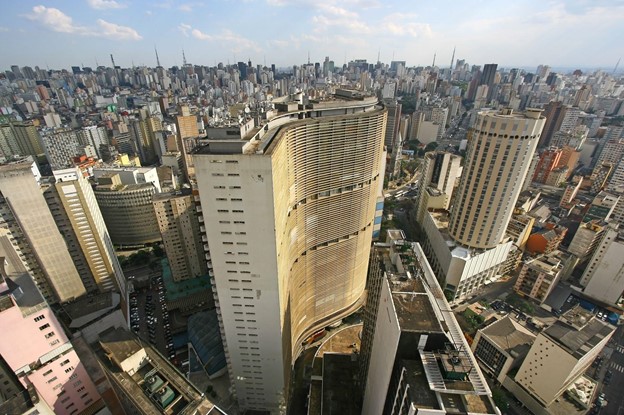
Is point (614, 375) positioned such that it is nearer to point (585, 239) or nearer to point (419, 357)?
point (585, 239)

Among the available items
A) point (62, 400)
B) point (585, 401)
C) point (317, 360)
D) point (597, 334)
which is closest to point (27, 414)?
point (62, 400)

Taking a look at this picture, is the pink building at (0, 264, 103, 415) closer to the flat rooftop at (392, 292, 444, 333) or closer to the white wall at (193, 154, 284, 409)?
the white wall at (193, 154, 284, 409)

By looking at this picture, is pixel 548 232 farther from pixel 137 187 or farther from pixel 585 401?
pixel 137 187

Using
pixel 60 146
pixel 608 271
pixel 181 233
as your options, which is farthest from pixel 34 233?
pixel 608 271

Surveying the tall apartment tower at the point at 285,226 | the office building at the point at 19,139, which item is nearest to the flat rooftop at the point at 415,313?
the tall apartment tower at the point at 285,226

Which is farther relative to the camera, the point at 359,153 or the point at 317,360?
the point at 317,360

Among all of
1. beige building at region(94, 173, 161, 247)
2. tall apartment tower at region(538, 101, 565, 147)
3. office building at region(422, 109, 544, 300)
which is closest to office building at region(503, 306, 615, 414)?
office building at region(422, 109, 544, 300)

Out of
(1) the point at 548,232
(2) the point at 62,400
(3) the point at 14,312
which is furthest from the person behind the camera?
(1) the point at 548,232
